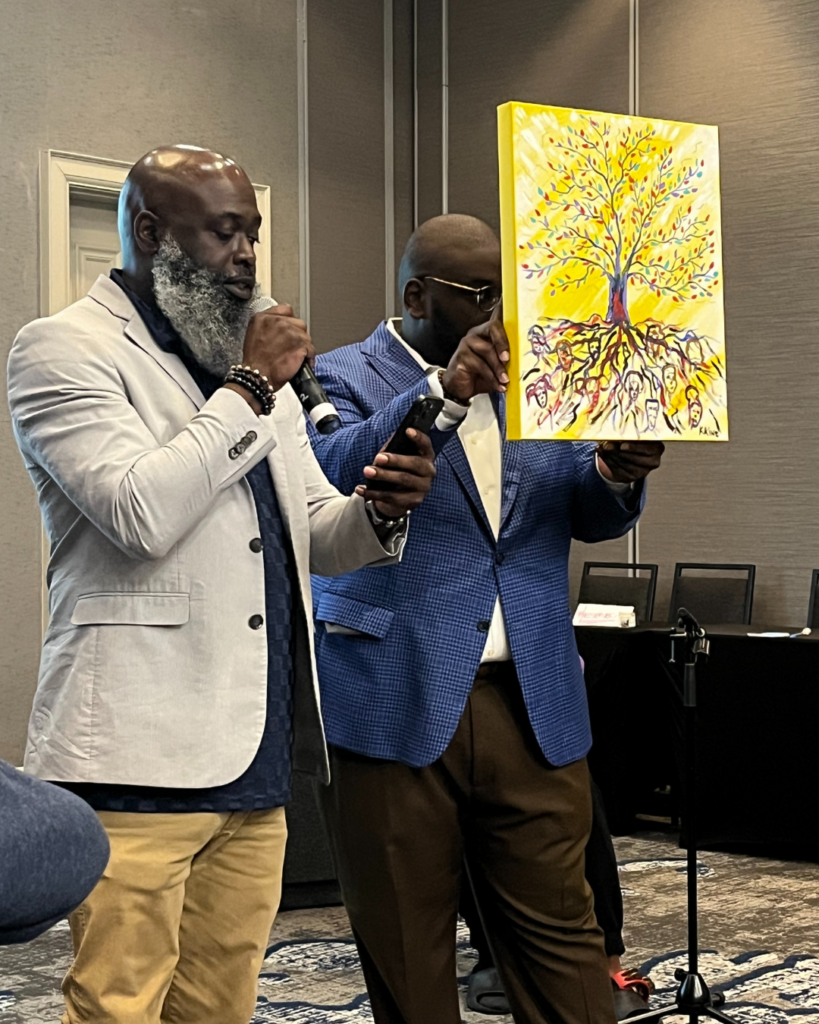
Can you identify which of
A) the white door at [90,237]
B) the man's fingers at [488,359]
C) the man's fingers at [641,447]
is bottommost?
the man's fingers at [641,447]

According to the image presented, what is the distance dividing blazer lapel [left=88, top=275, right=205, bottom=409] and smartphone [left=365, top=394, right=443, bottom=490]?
0.27 metres

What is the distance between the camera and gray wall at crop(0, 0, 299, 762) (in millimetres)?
5703

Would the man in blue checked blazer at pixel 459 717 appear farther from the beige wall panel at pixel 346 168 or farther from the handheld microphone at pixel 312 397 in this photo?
the beige wall panel at pixel 346 168

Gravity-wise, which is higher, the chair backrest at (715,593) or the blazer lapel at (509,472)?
the blazer lapel at (509,472)

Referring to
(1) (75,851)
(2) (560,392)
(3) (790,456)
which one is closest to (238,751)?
(2) (560,392)

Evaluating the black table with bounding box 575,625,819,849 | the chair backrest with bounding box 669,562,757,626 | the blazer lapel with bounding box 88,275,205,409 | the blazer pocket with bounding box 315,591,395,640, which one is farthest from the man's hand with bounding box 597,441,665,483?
the chair backrest with bounding box 669,562,757,626

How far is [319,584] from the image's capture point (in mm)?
2234

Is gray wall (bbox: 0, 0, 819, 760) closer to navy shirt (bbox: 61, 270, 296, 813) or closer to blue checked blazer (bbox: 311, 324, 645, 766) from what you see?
blue checked blazer (bbox: 311, 324, 645, 766)

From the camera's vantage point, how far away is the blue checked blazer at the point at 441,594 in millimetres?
2070

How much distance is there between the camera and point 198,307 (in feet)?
6.00

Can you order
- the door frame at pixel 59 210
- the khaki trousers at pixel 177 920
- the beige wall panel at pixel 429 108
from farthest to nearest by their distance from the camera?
the beige wall panel at pixel 429 108, the door frame at pixel 59 210, the khaki trousers at pixel 177 920

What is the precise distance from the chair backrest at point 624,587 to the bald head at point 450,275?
3.74 metres

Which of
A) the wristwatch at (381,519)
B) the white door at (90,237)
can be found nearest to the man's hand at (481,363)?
the wristwatch at (381,519)

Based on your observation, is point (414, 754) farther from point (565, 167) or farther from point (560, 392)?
point (565, 167)
